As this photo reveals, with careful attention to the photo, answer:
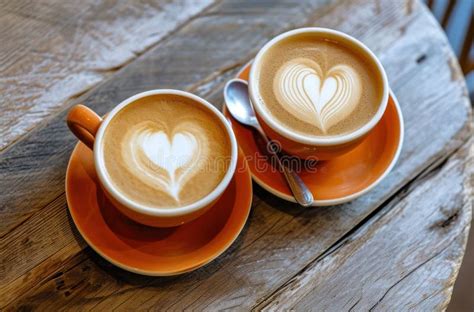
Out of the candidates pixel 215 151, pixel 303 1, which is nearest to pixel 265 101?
pixel 215 151

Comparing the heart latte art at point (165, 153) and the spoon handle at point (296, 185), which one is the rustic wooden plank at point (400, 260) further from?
the heart latte art at point (165, 153)

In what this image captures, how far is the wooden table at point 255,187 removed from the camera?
0.90 meters

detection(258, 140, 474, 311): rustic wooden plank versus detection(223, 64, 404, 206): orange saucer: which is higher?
detection(223, 64, 404, 206): orange saucer

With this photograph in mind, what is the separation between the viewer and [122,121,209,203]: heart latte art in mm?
834

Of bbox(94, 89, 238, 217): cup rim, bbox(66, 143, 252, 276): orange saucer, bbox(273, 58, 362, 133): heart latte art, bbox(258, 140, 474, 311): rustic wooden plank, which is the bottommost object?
bbox(258, 140, 474, 311): rustic wooden plank

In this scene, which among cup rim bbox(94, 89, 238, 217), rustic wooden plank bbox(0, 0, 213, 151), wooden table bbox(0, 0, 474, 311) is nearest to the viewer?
cup rim bbox(94, 89, 238, 217)

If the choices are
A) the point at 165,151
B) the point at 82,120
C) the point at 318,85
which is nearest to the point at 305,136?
the point at 318,85

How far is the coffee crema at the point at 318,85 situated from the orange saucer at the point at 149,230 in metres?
0.14

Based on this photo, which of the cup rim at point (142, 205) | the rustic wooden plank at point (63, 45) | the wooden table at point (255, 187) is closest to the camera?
the cup rim at point (142, 205)

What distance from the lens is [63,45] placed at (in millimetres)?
1086

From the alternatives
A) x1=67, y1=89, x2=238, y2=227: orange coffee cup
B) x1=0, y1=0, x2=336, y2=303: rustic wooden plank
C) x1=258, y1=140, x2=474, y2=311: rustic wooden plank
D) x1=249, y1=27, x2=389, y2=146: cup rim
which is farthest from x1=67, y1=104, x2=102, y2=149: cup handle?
x1=258, y1=140, x2=474, y2=311: rustic wooden plank

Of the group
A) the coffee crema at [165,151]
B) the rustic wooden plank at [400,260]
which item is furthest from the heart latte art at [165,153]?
the rustic wooden plank at [400,260]

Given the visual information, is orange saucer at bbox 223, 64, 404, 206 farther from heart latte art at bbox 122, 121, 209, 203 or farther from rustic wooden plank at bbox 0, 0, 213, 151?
rustic wooden plank at bbox 0, 0, 213, 151

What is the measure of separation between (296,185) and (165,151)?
239mm
